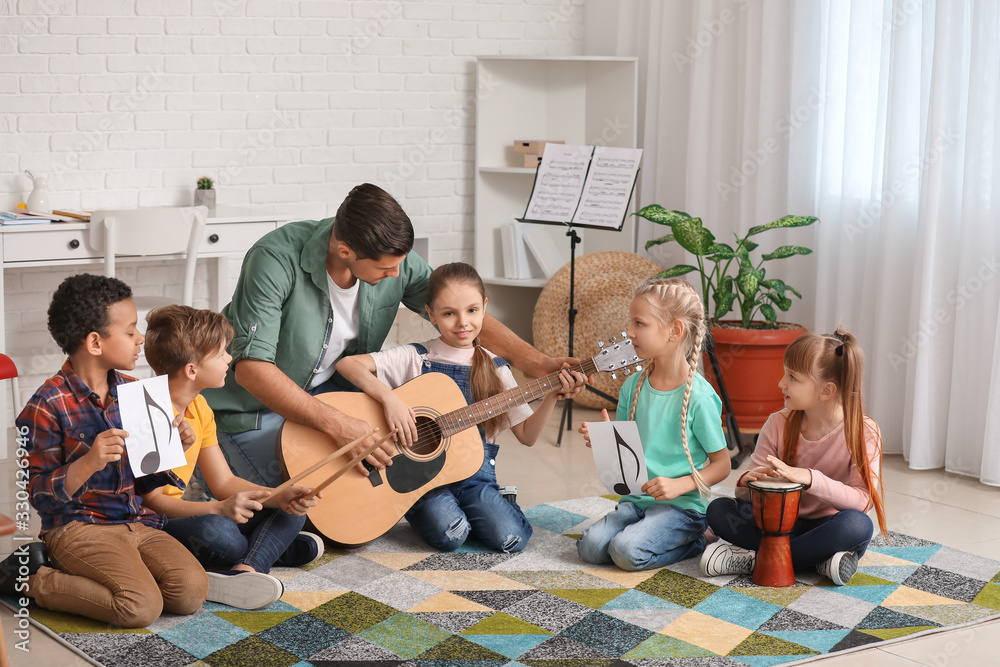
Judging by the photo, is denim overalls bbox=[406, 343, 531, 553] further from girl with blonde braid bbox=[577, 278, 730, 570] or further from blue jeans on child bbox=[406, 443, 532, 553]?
girl with blonde braid bbox=[577, 278, 730, 570]

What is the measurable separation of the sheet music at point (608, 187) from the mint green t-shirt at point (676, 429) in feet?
4.06

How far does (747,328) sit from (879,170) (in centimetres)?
67

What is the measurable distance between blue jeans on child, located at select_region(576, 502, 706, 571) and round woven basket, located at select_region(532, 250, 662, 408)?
1537 millimetres

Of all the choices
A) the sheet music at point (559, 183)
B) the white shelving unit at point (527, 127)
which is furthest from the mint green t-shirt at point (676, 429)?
the white shelving unit at point (527, 127)

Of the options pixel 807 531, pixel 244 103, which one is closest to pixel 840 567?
pixel 807 531

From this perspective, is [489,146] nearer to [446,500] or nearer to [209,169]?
[209,169]

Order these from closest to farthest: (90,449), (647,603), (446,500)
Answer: (90,449), (647,603), (446,500)

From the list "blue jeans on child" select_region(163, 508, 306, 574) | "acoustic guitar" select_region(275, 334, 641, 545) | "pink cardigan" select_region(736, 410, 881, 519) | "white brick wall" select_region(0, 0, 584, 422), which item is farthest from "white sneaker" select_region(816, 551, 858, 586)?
"white brick wall" select_region(0, 0, 584, 422)

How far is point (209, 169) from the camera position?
428 centimetres

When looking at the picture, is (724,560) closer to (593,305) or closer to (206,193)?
(593,305)

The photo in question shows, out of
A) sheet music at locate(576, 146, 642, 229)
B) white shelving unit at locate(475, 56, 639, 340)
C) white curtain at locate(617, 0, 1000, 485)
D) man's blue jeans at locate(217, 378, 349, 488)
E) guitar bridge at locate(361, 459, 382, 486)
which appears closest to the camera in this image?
guitar bridge at locate(361, 459, 382, 486)

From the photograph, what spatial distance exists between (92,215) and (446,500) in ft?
5.82

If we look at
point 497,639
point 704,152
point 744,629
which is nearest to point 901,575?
point 744,629

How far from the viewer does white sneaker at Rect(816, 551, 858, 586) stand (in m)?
2.32
